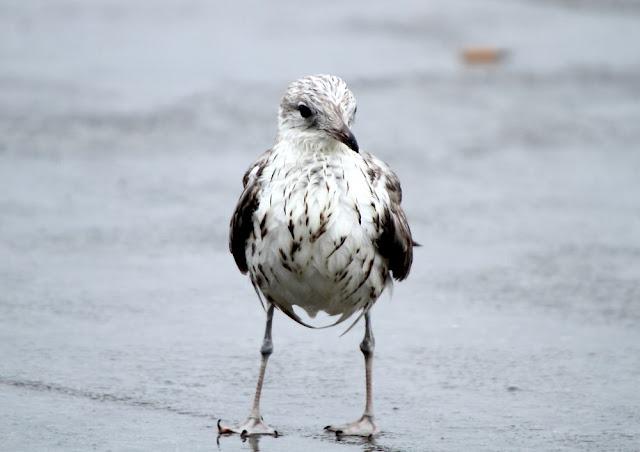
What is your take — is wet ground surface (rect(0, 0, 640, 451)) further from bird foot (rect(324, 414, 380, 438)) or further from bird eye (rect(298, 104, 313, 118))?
bird eye (rect(298, 104, 313, 118))

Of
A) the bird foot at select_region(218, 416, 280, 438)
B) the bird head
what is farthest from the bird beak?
the bird foot at select_region(218, 416, 280, 438)

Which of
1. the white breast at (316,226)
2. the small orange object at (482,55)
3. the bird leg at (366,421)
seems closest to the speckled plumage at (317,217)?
the white breast at (316,226)

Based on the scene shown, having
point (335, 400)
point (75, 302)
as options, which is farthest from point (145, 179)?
point (335, 400)

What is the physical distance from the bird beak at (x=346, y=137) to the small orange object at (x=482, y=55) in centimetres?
815

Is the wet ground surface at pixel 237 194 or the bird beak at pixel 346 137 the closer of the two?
the bird beak at pixel 346 137

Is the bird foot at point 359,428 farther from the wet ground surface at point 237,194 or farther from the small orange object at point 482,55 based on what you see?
the small orange object at point 482,55

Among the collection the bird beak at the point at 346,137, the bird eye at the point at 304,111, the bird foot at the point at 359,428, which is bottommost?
the bird foot at the point at 359,428

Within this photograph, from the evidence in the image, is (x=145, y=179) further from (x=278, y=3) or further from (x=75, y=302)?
(x=278, y=3)

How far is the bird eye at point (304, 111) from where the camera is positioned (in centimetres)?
646

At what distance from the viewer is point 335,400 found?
6.94 m

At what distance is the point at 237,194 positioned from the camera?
10586mm

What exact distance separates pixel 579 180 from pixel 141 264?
12.0ft

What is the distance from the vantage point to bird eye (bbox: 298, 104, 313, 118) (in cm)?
646

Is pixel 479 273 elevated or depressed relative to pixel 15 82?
depressed
